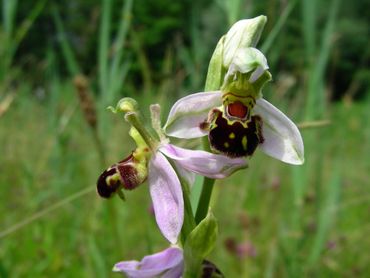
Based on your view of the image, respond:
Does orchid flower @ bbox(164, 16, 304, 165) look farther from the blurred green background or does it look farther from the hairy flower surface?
the blurred green background

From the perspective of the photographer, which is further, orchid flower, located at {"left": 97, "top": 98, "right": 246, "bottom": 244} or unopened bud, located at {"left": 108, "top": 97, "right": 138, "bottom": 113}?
unopened bud, located at {"left": 108, "top": 97, "right": 138, "bottom": 113}

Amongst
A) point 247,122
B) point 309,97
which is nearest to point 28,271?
point 309,97

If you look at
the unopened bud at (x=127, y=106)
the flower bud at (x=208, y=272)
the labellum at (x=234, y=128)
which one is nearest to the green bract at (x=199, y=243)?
the flower bud at (x=208, y=272)

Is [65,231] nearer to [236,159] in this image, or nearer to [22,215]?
[22,215]

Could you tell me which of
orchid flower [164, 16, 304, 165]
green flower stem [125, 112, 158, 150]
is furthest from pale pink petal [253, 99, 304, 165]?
green flower stem [125, 112, 158, 150]

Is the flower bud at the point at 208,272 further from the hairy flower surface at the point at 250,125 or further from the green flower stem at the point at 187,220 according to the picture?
the hairy flower surface at the point at 250,125

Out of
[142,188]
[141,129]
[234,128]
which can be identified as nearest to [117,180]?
[141,129]
